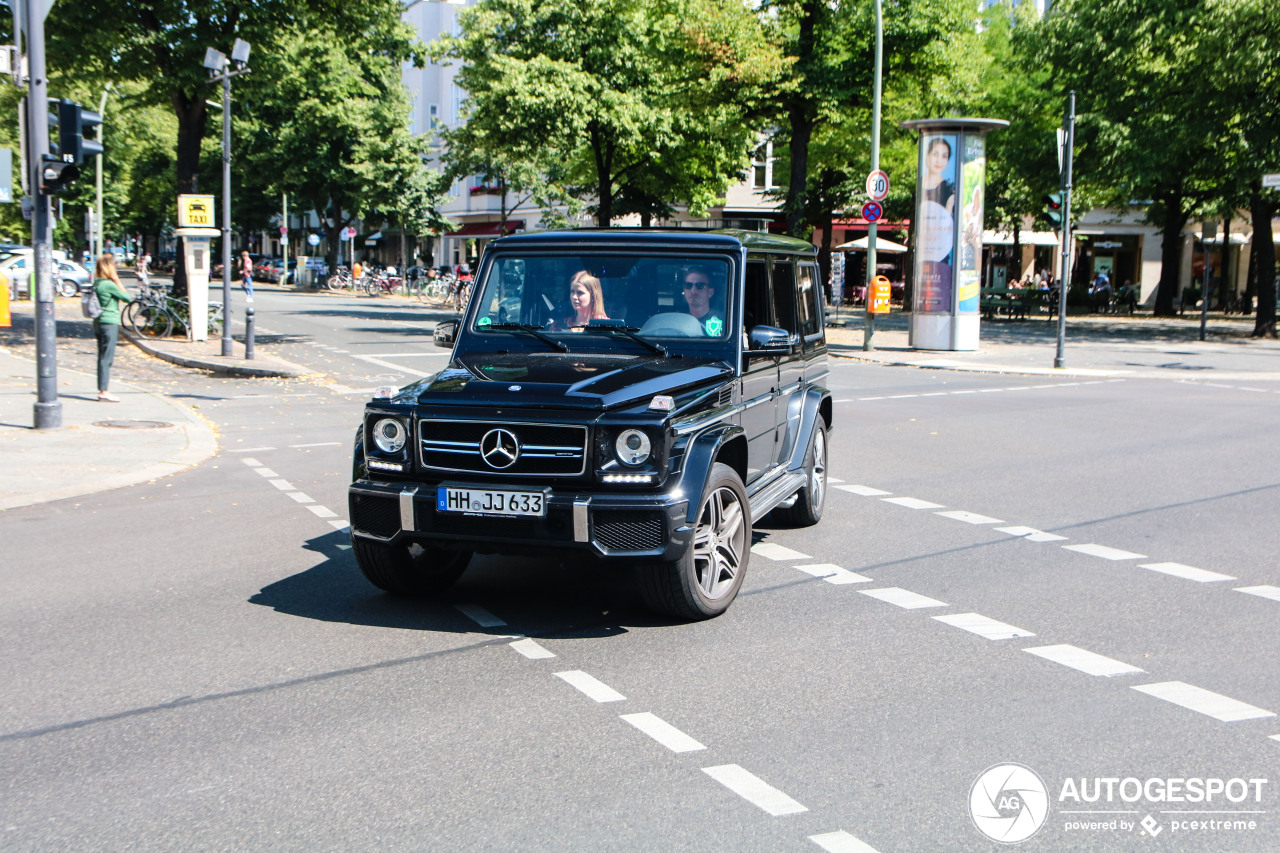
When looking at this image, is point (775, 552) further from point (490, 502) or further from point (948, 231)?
point (948, 231)

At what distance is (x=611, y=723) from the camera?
4570 millimetres

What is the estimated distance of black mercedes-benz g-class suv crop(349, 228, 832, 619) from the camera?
18.1 ft

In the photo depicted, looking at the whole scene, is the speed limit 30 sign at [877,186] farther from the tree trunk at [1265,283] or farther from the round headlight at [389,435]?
the round headlight at [389,435]

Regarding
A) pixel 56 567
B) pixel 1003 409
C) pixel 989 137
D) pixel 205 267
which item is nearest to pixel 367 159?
pixel 989 137

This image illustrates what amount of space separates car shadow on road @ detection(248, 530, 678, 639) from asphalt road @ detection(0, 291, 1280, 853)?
0.09 ft

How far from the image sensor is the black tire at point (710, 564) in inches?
225

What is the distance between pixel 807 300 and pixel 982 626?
10.1 feet

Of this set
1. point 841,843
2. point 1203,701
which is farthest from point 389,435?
point 1203,701

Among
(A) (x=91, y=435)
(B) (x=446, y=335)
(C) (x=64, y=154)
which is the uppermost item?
(C) (x=64, y=154)

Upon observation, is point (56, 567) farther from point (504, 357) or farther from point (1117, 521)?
point (1117, 521)

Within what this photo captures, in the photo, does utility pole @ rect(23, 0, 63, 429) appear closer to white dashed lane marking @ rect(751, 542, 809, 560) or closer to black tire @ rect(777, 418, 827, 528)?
black tire @ rect(777, 418, 827, 528)

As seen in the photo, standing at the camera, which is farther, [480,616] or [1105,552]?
[1105,552]

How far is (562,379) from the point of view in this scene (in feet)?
19.2

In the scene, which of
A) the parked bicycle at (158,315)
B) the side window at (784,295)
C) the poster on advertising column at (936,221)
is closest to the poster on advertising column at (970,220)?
the poster on advertising column at (936,221)
